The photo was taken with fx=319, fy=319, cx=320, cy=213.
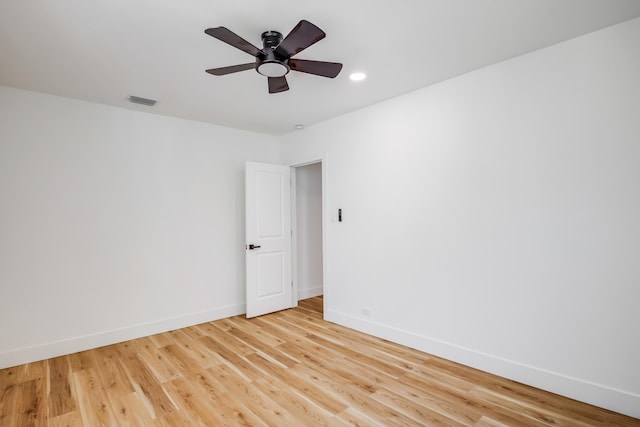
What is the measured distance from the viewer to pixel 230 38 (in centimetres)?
187

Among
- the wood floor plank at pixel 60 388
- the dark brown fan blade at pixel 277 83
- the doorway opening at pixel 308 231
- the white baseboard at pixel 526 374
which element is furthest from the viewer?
the doorway opening at pixel 308 231

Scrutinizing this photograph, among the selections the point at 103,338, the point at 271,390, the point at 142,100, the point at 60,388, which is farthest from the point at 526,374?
the point at 142,100

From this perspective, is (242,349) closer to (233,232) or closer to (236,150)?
(233,232)

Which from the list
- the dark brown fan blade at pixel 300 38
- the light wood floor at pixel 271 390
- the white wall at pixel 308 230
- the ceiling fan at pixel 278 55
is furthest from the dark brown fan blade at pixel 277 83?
the white wall at pixel 308 230

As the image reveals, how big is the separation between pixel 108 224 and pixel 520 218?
13.3 ft

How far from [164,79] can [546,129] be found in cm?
322

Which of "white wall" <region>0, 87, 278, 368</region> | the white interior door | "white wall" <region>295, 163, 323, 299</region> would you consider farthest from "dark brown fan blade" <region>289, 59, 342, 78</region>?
"white wall" <region>295, 163, 323, 299</region>

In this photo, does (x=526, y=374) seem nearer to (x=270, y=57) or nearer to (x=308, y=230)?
(x=270, y=57)

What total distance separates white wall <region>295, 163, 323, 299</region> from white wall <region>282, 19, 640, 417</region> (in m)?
1.67

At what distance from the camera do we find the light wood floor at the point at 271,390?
2.14 meters

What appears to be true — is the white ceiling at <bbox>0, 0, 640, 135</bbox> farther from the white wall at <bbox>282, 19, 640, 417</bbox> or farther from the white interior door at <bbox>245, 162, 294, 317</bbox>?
the white interior door at <bbox>245, 162, 294, 317</bbox>

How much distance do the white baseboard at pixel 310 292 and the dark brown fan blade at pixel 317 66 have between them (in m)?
3.69

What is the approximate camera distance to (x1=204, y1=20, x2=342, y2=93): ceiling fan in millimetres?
1885

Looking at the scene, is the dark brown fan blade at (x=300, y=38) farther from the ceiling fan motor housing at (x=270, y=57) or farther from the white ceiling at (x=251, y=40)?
the white ceiling at (x=251, y=40)
